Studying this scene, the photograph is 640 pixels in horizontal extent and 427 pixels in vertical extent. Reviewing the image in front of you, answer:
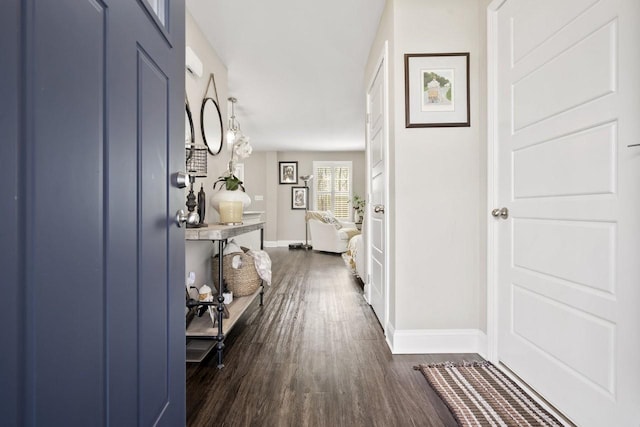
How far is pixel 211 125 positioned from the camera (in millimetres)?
2943

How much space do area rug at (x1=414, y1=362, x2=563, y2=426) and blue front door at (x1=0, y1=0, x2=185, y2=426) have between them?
119 centimetres

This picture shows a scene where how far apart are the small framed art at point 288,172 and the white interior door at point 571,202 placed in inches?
270

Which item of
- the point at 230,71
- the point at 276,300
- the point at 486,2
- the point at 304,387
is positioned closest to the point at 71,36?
the point at 304,387

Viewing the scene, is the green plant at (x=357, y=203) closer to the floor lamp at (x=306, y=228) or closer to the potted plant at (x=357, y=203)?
the potted plant at (x=357, y=203)

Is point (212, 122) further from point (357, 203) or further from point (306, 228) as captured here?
point (357, 203)

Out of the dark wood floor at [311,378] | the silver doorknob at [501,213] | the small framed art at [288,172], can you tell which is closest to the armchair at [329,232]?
the small framed art at [288,172]

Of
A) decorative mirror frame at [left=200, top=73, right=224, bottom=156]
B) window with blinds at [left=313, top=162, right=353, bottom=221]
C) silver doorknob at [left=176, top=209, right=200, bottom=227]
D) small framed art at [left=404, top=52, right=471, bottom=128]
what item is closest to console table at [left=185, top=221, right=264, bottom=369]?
silver doorknob at [left=176, top=209, right=200, bottom=227]

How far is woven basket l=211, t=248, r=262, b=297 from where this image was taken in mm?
2615

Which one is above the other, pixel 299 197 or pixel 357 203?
pixel 299 197

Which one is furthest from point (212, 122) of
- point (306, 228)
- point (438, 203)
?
point (306, 228)

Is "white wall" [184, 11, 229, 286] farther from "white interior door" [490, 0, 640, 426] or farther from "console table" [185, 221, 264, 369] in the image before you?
"white interior door" [490, 0, 640, 426]

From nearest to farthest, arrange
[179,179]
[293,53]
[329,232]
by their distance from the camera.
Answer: [179,179]
[293,53]
[329,232]

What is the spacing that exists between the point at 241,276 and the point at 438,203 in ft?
5.06

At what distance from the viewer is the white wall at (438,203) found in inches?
82.2
